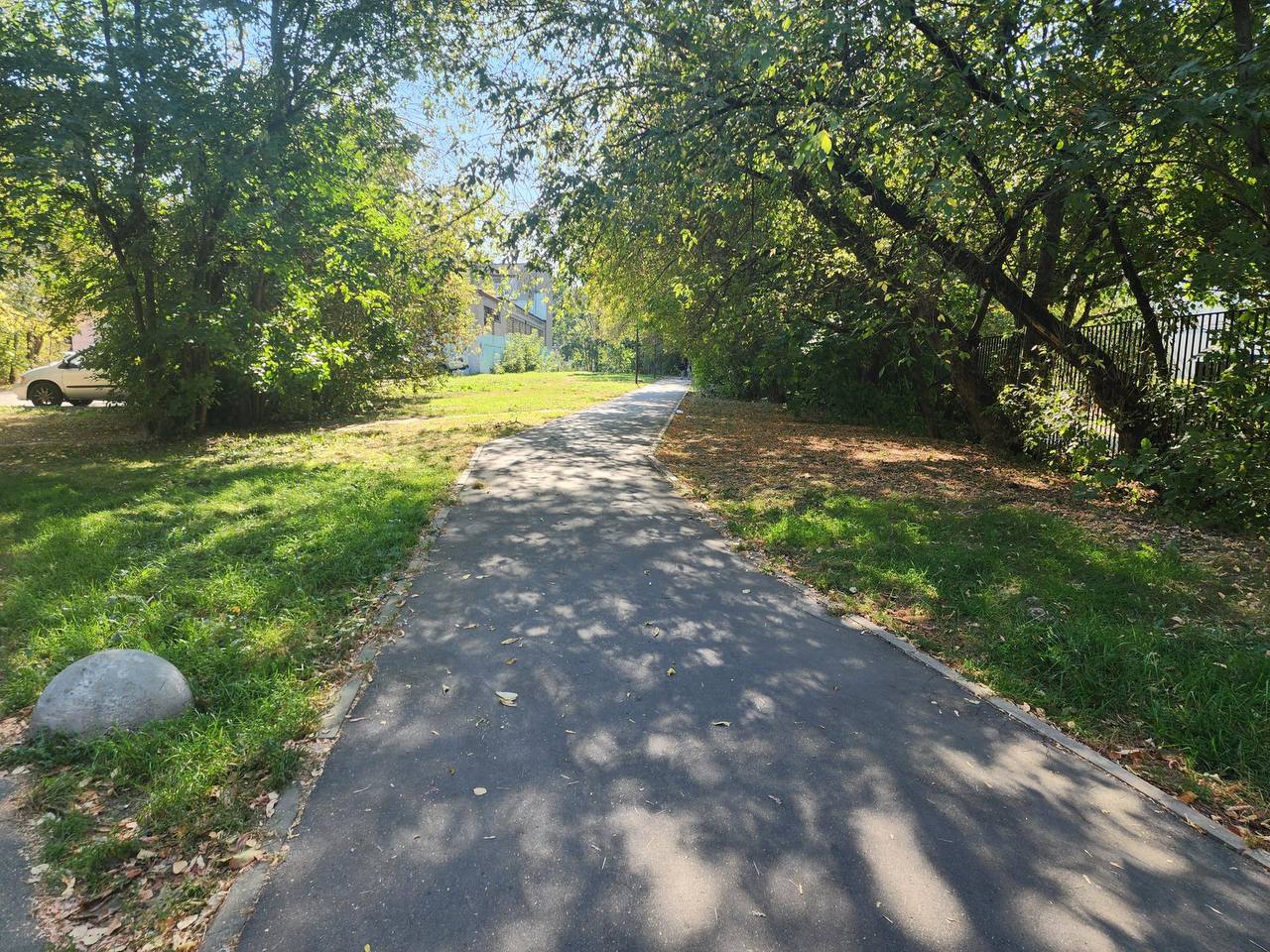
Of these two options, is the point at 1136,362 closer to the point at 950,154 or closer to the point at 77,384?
the point at 950,154

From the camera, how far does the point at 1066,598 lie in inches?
195

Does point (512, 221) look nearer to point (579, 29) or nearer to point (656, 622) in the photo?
point (579, 29)

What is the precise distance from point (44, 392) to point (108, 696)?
23.9 metres

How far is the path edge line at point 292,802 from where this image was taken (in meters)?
2.23

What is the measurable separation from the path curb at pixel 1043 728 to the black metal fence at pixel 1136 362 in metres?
5.08

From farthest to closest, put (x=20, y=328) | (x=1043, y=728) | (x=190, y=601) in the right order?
(x=20, y=328)
(x=190, y=601)
(x=1043, y=728)

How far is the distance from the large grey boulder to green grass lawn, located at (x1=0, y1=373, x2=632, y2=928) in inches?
3.7

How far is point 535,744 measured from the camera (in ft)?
10.7

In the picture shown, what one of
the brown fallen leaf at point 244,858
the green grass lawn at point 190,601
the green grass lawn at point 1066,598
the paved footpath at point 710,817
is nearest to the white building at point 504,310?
the green grass lawn at point 190,601

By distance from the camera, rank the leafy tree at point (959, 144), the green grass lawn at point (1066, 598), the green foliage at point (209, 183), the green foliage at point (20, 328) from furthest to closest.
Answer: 1. the green foliage at point (20, 328)
2. the green foliage at point (209, 183)
3. the leafy tree at point (959, 144)
4. the green grass lawn at point (1066, 598)

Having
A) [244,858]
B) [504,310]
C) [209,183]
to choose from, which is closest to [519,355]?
[504,310]

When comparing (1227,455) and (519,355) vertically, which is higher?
(519,355)

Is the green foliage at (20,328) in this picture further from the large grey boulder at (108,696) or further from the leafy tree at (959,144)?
the large grey boulder at (108,696)

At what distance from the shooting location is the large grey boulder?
10.4ft
